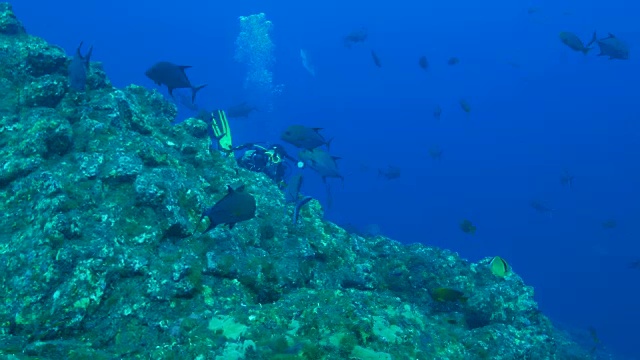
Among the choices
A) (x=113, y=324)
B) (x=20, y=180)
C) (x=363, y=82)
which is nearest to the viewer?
(x=113, y=324)

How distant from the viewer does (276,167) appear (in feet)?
23.4

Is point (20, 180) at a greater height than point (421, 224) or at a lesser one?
lesser

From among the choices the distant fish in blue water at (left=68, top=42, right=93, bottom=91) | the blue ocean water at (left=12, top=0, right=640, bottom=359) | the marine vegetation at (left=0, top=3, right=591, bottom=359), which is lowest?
the marine vegetation at (left=0, top=3, right=591, bottom=359)

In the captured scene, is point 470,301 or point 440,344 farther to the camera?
point 470,301

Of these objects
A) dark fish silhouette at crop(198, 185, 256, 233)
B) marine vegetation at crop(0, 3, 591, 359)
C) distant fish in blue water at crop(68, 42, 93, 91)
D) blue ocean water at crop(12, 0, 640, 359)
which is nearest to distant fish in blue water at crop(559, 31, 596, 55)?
marine vegetation at crop(0, 3, 591, 359)

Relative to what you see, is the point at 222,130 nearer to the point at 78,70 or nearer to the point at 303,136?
the point at 303,136

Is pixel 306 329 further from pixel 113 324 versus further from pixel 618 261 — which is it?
pixel 618 261

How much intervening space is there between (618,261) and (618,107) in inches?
1563

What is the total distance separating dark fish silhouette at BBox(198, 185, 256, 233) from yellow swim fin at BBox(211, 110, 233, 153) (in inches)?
119

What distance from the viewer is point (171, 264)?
353 centimetres

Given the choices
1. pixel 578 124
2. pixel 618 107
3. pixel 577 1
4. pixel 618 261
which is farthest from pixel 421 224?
pixel 577 1

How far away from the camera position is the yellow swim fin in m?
6.22

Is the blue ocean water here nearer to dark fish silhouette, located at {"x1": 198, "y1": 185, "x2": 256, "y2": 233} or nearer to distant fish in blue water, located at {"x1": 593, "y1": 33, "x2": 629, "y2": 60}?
distant fish in blue water, located at {"x1": 593, "y1": 33, "x2": 629, "y2": 60}

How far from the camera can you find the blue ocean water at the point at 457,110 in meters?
50.2
